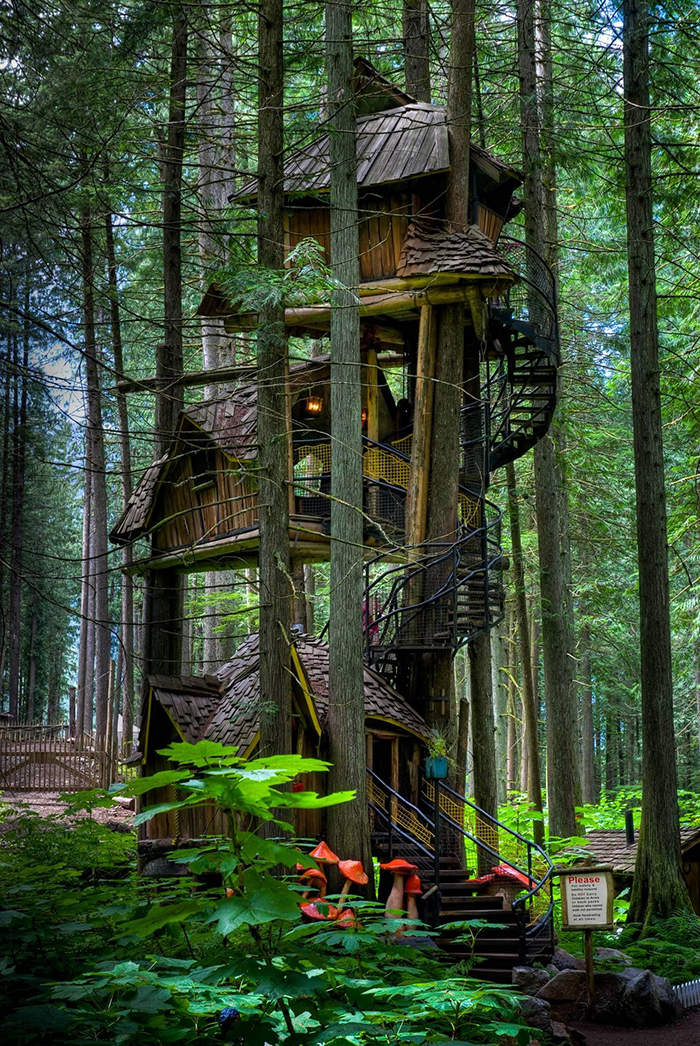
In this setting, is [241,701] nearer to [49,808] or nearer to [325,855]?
[325,855]

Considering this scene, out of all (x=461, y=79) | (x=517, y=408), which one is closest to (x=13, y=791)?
→ (x=517, y=408)

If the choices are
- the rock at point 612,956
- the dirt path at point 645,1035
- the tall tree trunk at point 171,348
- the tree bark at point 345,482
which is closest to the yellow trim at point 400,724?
the tree bark at point 345,482

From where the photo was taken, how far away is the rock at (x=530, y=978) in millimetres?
11711

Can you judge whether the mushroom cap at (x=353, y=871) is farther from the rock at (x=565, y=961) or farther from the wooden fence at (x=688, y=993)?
the wooden fence at (x=688, y=993)

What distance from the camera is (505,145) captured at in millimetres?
22719

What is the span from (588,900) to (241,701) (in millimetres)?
5728

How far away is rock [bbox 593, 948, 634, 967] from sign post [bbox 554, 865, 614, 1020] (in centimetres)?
166

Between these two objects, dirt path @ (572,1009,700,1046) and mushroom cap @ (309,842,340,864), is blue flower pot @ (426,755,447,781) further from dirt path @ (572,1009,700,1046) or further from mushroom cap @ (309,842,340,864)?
dirt path @ (572,1009,700,1046)

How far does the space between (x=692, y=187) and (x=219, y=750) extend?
17.8 m

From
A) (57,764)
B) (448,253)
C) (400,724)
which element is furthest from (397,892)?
(57,764)

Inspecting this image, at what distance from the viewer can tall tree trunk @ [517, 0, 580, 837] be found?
64.1 feet

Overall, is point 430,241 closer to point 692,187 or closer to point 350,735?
point 692,187

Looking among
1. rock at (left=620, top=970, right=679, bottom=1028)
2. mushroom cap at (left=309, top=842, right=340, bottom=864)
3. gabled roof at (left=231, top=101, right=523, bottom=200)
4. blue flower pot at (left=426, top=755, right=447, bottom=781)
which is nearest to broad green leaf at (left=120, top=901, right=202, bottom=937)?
mushroom cap at (left=309, top=842, right=340, bottom=864)

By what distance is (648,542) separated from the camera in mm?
15836
